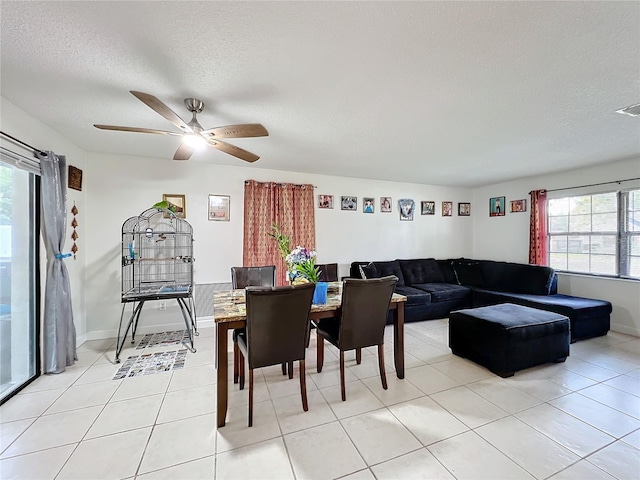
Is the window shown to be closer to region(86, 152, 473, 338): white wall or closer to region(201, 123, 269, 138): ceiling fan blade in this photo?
region(86, 152, 473, 338): white wall

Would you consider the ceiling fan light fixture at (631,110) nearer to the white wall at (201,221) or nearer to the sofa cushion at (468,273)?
the white wall at (201,221)

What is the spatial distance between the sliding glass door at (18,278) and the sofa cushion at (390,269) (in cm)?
428

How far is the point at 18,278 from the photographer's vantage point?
7.80 ft

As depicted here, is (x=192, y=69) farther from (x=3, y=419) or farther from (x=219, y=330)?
(x=3, y=419)

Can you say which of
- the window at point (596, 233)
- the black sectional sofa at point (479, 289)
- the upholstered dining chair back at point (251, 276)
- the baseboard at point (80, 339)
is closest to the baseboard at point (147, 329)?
the baseboard at point (80, 339)

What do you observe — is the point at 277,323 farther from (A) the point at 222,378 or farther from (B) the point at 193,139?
(B) the point at 193,139

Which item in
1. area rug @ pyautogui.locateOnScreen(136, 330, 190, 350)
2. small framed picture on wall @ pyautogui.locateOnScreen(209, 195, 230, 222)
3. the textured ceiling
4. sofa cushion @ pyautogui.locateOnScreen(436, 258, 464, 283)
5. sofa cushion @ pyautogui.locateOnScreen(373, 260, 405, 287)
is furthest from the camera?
sofa cushion @ pyautogui.locateOnScreen(436, 258, 464, 283)

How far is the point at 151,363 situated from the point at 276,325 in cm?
184

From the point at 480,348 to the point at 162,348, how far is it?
11.6ft

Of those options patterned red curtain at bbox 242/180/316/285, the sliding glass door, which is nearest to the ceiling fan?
the sliding glass door

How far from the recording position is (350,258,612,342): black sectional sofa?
11.4 feet

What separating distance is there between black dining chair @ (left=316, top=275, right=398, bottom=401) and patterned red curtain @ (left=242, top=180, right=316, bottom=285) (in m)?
2.06

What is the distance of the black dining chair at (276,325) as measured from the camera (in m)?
1.83

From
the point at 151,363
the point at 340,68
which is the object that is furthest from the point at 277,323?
the point at 151,363
